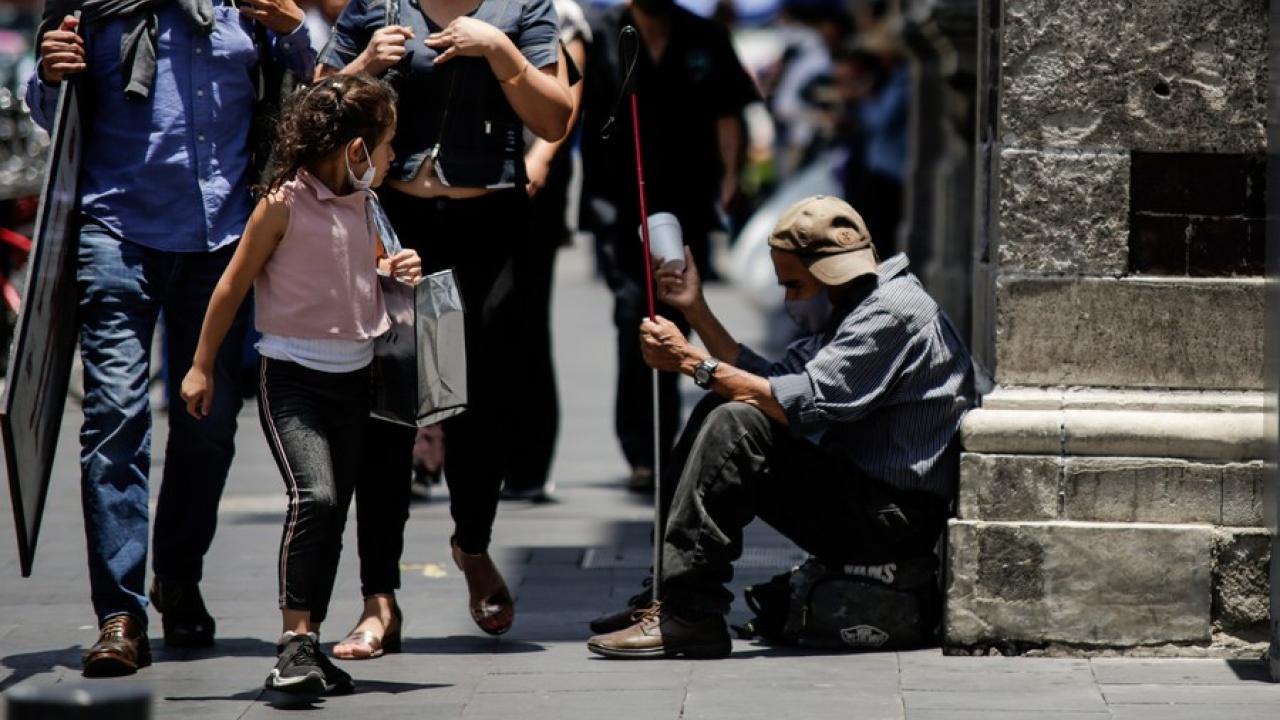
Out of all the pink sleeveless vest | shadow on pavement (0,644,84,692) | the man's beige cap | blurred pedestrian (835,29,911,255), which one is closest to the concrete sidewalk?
shadow on pavement (0,644,84,692)

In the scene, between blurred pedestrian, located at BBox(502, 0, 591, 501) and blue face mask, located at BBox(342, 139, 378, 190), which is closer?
blue face mask, located at BBox(342, 139, 378, 190)

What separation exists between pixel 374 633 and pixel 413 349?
2.51 ft

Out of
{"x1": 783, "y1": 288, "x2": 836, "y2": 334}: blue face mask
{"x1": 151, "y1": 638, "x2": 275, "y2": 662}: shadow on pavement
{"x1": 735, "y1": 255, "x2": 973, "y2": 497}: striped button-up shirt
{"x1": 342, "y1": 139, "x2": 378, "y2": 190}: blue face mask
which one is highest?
{"x1": 342, "y1": 139, "x2": 378, "y2": 190}: blue face mask

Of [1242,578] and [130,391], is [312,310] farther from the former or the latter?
[1242,578]

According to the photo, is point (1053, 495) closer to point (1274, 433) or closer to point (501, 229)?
point (1274, 433)

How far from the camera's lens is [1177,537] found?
561 cm

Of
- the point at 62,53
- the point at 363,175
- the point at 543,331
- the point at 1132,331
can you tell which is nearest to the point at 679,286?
the point at 363,175

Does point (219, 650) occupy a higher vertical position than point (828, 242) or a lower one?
lower

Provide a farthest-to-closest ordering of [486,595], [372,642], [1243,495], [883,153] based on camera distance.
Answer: [883,153] < [486,595] < [372,642] < [1243,495]

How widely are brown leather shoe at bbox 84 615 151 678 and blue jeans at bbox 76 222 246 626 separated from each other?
35mm

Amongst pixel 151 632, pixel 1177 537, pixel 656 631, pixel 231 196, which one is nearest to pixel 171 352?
pixel 231 196

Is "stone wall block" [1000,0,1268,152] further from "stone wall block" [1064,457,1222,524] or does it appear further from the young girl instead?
the young girl

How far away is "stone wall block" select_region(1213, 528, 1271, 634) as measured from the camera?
18.4 feet

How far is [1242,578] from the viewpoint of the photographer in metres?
5.62
